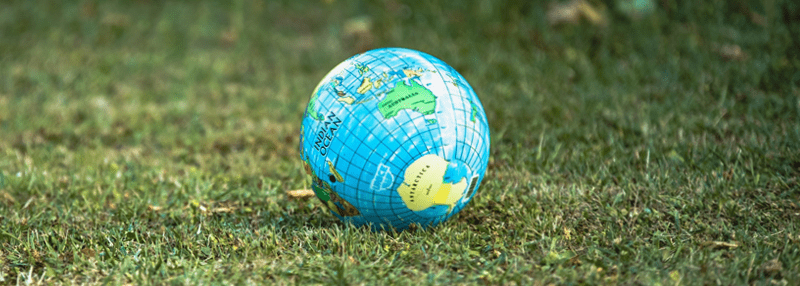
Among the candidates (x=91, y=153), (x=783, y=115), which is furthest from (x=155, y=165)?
(x=783, y=115)

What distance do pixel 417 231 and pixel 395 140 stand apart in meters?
0.58

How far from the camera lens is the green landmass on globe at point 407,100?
3.23 metres

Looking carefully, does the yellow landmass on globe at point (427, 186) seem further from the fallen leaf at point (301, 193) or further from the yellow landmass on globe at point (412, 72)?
the fallen leaf at point (301, 193)

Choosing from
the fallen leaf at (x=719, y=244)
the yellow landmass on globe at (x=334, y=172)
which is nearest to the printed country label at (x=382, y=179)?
the yellow landmass on globe at (x=334, y=172)

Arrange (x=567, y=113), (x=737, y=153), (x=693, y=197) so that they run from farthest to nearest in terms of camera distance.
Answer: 1. (x=567, y=113)
2. (x=737, y=153)
3. (x=693, y=197)

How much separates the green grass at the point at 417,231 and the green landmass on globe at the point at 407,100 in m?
0.68

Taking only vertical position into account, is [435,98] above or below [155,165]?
above

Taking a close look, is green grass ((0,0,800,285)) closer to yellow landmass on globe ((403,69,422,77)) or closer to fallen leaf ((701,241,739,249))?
fallen leaf ((701,241,739,249))

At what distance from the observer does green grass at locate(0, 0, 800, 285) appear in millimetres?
3285

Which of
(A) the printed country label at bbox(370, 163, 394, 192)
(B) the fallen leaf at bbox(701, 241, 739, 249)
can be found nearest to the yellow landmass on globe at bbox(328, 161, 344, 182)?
(A) the printed country label at bbox(370, 163, 394, 192)

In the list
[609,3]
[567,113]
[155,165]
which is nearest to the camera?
[155,165]

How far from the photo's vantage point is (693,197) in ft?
12.6

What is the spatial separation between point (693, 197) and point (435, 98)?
1.69 m

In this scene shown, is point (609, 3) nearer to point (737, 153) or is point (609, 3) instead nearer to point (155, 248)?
point (737, 153)
